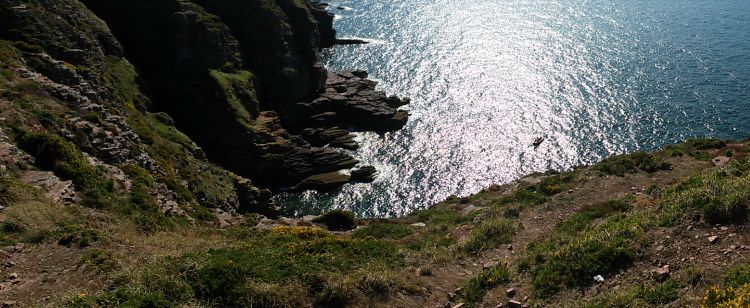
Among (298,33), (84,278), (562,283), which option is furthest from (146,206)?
(298,33)

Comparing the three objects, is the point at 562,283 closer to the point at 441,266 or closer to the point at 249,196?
the point at 441,266

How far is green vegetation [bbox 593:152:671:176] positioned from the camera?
39812 millimetres

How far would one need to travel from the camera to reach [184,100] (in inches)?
3012

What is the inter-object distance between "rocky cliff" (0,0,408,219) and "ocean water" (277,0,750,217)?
7758mm

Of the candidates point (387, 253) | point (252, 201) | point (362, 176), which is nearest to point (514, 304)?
point (387, 253)

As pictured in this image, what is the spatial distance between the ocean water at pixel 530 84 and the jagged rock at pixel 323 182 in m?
1.40

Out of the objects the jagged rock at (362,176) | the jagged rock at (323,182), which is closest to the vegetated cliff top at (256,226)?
the jagged rock at (323,182)

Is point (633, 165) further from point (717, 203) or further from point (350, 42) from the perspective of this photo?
point (350, 42)

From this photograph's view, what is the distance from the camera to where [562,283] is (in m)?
19.3

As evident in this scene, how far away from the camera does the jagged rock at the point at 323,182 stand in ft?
251

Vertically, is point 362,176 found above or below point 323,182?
above

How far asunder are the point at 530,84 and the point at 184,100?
69678 millimetres

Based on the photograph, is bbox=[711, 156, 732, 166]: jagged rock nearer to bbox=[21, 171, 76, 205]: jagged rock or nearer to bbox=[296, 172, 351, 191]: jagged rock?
bbox=[21, 171, 76, 205]: jagged rock

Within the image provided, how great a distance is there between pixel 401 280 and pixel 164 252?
35.9ft
